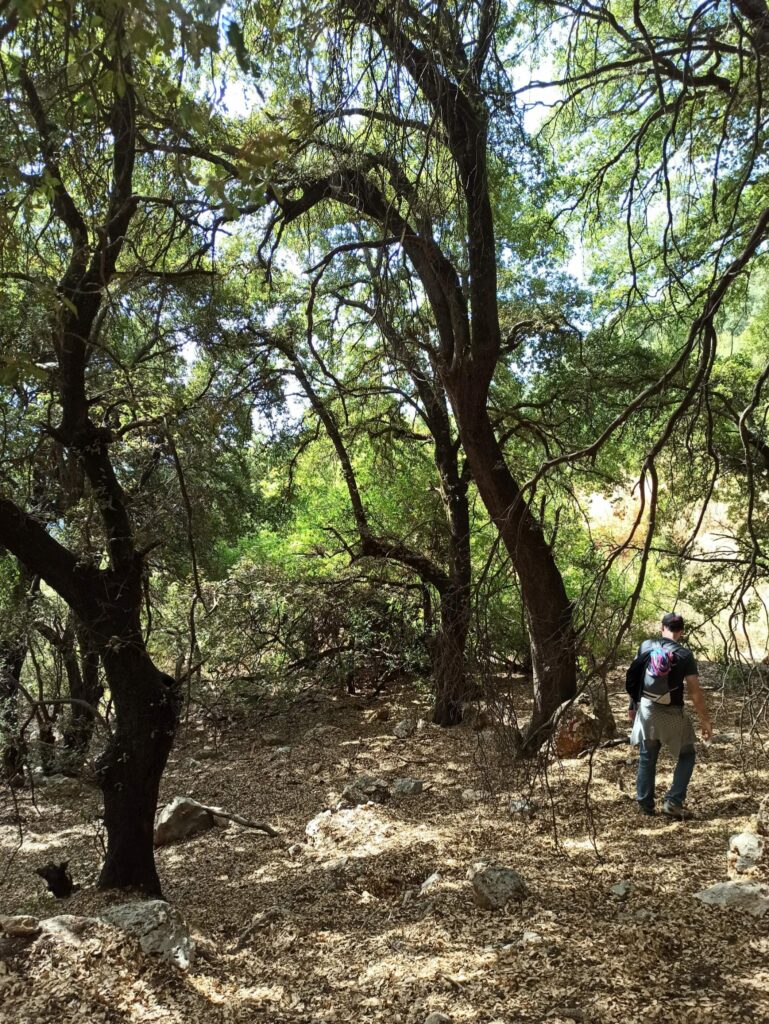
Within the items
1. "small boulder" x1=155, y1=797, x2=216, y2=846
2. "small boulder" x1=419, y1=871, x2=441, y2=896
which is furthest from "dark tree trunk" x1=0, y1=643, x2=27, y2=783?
"small boulder" x1=419, y1=871, x2=441, y2=896

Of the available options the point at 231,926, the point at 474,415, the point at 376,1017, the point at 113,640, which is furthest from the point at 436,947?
the point at 474,415

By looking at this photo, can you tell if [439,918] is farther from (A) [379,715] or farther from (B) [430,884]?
(A) [379,715]

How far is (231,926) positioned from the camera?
4.25 meters

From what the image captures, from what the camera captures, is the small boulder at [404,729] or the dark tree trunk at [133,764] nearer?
the dark tree trunk at [133,764]

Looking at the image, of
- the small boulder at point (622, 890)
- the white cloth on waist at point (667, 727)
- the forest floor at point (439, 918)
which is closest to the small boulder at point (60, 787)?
the forest floor at point (439, 918)

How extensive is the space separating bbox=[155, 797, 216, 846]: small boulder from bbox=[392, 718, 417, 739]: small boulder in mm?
2694

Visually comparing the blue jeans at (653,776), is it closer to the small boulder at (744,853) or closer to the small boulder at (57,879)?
the small boulder at (744,853)

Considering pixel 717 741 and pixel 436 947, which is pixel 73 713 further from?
pixel 717 741

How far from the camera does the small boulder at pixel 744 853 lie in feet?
12.3

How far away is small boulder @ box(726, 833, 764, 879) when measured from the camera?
3738 mm

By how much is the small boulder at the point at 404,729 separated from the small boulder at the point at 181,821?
269cm

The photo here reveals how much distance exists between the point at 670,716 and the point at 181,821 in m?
4.34

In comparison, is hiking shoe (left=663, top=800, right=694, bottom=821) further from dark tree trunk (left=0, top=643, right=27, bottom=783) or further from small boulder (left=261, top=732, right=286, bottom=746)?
small boulder (left=261, top=732, right=286, bottom=746)

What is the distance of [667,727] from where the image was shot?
16.1ft
